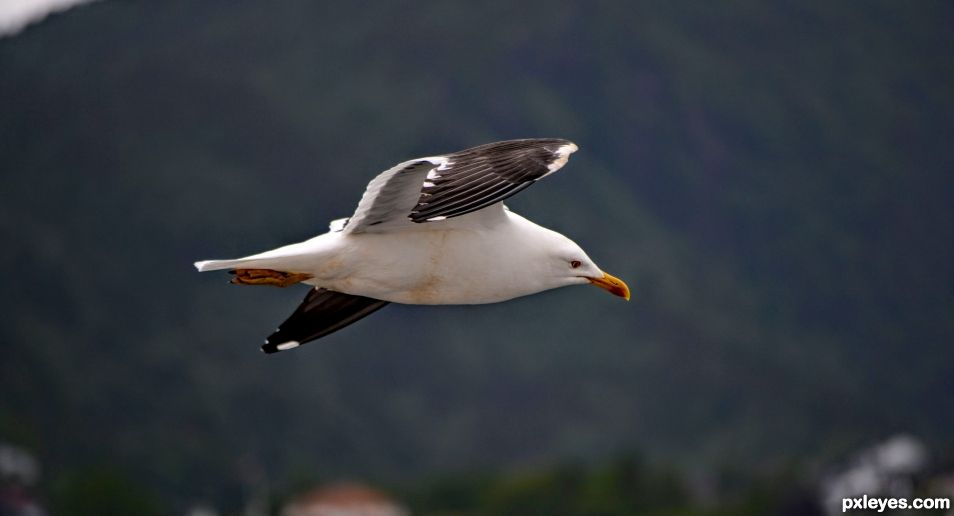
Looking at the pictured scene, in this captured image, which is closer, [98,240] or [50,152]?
[98,240]

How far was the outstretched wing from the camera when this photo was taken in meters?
7.25

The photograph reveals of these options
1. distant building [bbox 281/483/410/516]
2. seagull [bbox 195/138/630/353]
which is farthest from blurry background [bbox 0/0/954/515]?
seagull [bbox 195/138/630/353]

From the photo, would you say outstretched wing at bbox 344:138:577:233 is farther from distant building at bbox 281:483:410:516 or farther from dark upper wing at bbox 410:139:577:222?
distant building at bbox 281:483:410:516

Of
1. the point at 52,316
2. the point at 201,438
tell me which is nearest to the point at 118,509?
the point at 201,438

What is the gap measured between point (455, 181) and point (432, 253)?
866 millimetres

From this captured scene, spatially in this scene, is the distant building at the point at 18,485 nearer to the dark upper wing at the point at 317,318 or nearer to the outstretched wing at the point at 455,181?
the dark upper wing at the point at 317,318

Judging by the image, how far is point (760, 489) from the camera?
131 feet

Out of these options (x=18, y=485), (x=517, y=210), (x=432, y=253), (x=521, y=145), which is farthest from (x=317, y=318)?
(x=517, y=210)

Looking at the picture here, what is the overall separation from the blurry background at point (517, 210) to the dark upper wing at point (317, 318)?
94.7 feet

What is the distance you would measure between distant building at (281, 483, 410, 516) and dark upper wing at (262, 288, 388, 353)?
30872 mm

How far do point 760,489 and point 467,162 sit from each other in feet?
111

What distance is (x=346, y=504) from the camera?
40906 mm

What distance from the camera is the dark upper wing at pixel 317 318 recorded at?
927 cm

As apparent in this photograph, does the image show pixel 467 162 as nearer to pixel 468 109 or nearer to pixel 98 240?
pixel 98 240
